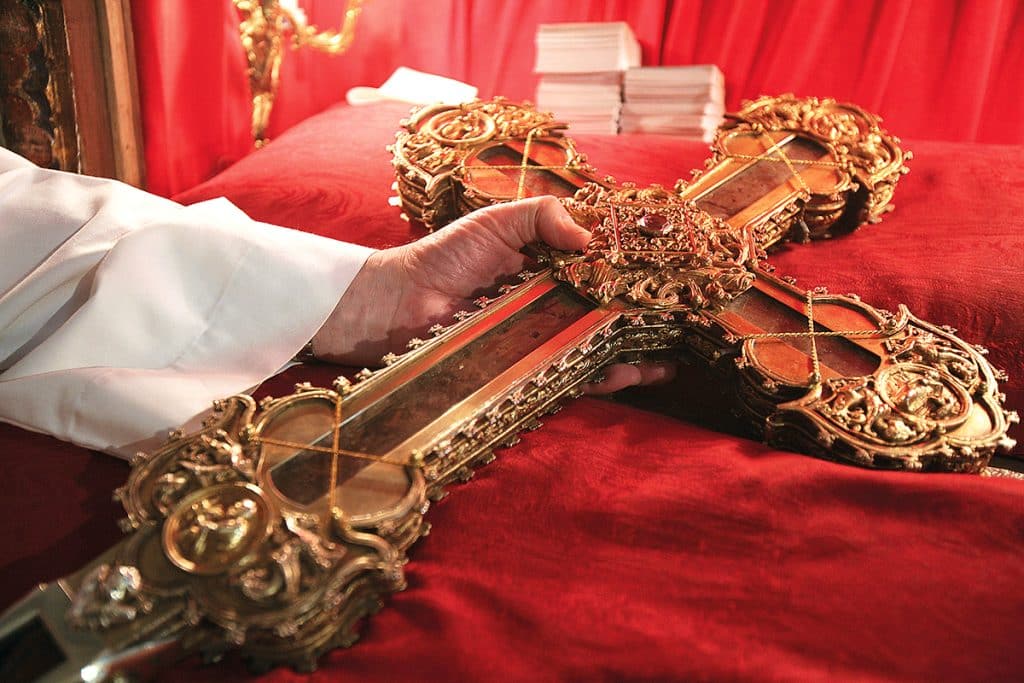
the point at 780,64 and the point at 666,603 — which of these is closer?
the point at 666,603

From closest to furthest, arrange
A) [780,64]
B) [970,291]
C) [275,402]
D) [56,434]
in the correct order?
[275,402], [56,434], [970,291], [780,64]

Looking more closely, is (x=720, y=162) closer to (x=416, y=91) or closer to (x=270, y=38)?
(x=416, y=91)

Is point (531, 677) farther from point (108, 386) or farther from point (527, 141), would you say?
point (527, 141)

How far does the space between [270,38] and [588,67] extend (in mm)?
1007

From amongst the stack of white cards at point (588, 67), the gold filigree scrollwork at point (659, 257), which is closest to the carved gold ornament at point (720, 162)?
the gold filigree scrollwork at point (659, 257)

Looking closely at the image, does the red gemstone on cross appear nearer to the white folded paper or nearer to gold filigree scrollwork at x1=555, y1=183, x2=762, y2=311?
gold filigree scrollwork at x1=555, y1=183, x2=762, y2=311

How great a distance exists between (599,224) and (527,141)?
1.11 ft

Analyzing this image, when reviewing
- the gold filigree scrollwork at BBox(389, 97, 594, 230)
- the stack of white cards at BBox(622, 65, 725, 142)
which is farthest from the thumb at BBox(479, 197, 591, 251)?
the stack of white cards at BBox(622, 65, 725, 142)

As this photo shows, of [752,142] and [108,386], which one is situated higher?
[752,142]

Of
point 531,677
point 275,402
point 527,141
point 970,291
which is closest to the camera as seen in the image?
point 531,677

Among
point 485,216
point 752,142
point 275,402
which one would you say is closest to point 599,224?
point 485,216

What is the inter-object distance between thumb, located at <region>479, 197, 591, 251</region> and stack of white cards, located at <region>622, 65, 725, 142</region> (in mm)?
1144

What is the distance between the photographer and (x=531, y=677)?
0.71 metres

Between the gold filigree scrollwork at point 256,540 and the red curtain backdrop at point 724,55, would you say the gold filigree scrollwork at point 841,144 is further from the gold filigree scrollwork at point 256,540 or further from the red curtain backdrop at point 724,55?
the gold filigree scrollwork at point 256,540
